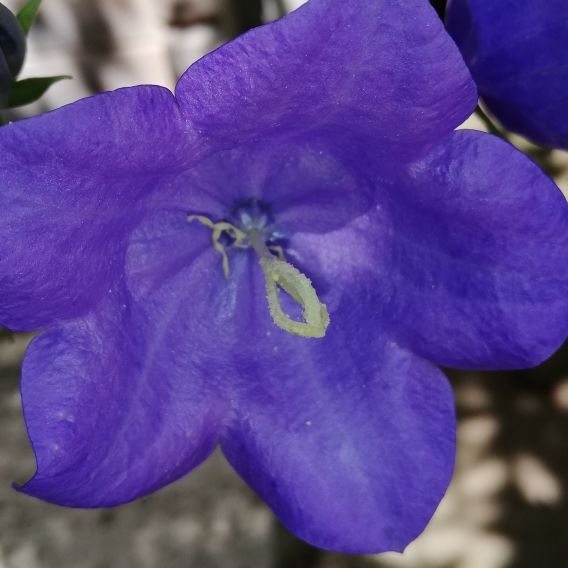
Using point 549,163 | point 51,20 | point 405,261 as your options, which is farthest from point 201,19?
point 405,261

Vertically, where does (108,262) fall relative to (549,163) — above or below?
above

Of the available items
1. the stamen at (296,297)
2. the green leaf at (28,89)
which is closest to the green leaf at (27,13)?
the green leaf at (28,89)

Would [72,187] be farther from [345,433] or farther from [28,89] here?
[345,433]

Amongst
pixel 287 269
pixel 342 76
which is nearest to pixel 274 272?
pixel 287 269

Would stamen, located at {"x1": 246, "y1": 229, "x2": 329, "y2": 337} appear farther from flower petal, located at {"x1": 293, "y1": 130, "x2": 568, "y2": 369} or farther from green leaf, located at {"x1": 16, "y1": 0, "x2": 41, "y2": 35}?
green leaf, located at {"x1": 16, "y1": 0, "x2": 41, "y2": 35}

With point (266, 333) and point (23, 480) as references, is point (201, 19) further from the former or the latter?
point (23, 480)

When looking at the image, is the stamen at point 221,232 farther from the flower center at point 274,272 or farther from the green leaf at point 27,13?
the green leaf at point 27,13

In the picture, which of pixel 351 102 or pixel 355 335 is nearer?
pixel 351 102
